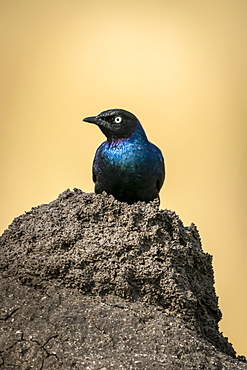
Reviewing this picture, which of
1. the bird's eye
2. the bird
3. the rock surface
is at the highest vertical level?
the bird's eye

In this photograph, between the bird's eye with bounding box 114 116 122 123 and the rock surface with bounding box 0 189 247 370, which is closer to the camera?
the rock surface with bounding box 0 189 247 370

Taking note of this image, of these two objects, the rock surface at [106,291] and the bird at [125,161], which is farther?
the bird at [125,161]

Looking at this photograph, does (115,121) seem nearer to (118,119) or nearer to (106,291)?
(118,119)

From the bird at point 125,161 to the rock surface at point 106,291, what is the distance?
0.18 meters

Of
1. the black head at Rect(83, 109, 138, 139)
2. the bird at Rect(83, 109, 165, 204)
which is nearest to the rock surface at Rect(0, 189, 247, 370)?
the bird at Rect(83, 109, 165, 204)

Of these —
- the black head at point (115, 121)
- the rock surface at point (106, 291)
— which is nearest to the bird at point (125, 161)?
the black head at point (115, 121)

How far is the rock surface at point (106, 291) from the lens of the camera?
9.32 ft

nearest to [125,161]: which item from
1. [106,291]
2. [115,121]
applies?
[115,121]

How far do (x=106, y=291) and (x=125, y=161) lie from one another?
2.66ft

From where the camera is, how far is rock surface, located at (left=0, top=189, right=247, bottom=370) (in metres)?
2.84

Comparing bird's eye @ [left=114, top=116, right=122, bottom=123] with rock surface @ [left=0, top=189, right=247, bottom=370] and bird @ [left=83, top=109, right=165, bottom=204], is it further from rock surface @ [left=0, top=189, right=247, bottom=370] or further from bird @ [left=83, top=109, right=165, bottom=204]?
rock surface @ [left=0, top=189, right=247, bottom=370]

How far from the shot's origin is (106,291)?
10.4 ft

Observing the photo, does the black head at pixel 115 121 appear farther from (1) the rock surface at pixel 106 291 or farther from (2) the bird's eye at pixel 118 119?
(1) the rock surface at pixel 106 291

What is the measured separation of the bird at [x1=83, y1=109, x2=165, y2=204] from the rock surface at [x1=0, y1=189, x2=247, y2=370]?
0.59 ft
